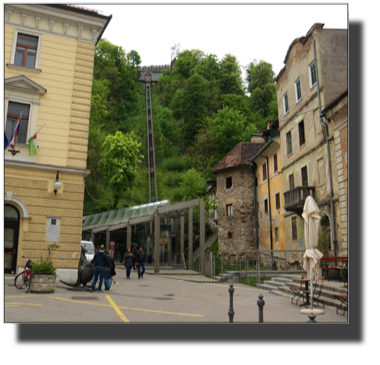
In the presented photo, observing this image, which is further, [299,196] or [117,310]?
[299,196]

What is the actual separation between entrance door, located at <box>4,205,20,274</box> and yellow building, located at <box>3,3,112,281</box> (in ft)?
0.12

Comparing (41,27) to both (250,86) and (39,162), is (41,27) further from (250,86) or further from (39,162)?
(250,86)

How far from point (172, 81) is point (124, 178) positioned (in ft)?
152

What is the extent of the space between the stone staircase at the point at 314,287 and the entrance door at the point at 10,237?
37.2 feet

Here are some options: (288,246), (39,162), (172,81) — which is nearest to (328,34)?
(288,246)

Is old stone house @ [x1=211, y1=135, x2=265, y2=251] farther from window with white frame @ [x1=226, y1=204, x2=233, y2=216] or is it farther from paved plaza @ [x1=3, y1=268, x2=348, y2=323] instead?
paved plaza @ [x1=3, y1=268, x2=348, y2=323]

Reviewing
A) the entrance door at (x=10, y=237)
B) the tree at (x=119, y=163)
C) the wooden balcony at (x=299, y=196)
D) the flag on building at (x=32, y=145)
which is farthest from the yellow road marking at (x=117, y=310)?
the tree at (x=119, y=163)

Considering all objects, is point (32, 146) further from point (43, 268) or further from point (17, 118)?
point (43, 268)

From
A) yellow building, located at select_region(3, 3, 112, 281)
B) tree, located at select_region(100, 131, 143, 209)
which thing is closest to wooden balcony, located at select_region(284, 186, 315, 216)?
yellow building, located at select_region(3, 3, 112, 281)

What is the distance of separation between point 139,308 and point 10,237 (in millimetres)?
7570

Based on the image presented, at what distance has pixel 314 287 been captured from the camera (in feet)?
45.2

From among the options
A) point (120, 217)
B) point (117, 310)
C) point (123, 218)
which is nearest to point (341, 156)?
point (117, 310)

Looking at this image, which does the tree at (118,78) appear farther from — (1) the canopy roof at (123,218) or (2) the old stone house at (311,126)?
A: (2) the old stone house at (311,126)
